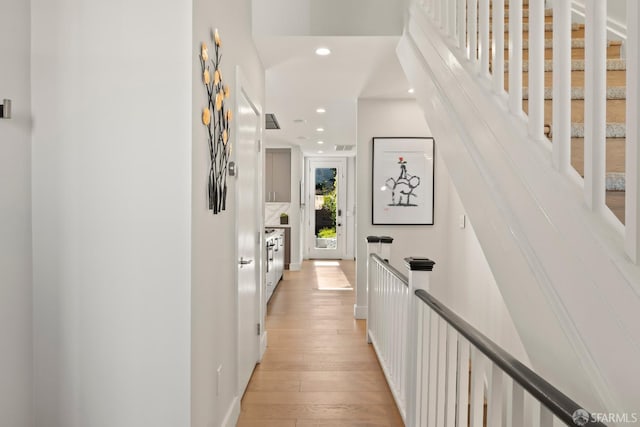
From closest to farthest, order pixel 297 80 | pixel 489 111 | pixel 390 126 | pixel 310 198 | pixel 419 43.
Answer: pixel 489 111
pixel 419 43
pixel 297 80
pixel 390 126
pixel 310 198

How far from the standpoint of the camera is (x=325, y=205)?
9.98 meters

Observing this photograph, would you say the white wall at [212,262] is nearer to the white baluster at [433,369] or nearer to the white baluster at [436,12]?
the white baluster at [433,369]

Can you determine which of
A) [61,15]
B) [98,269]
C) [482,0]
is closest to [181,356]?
[98,269]

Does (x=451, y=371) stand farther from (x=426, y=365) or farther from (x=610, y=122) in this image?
(x=610, y=122)

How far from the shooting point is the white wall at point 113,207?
163 centimetres

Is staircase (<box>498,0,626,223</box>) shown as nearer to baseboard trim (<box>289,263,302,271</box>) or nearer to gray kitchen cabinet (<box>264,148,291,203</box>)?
baseboard trim (<box>289,263,302,271</box>)

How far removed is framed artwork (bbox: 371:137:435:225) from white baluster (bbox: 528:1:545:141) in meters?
3.39

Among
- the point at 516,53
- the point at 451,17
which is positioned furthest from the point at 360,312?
the point at 516,53

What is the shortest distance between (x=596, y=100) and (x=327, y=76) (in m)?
3.14

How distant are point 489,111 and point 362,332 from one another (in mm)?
3133

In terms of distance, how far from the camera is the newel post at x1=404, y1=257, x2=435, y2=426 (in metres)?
2.11

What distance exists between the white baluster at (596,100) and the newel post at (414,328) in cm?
120

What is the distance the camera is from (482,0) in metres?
1.62

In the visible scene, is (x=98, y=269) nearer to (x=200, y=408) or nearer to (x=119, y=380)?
(x=119, y=380)
